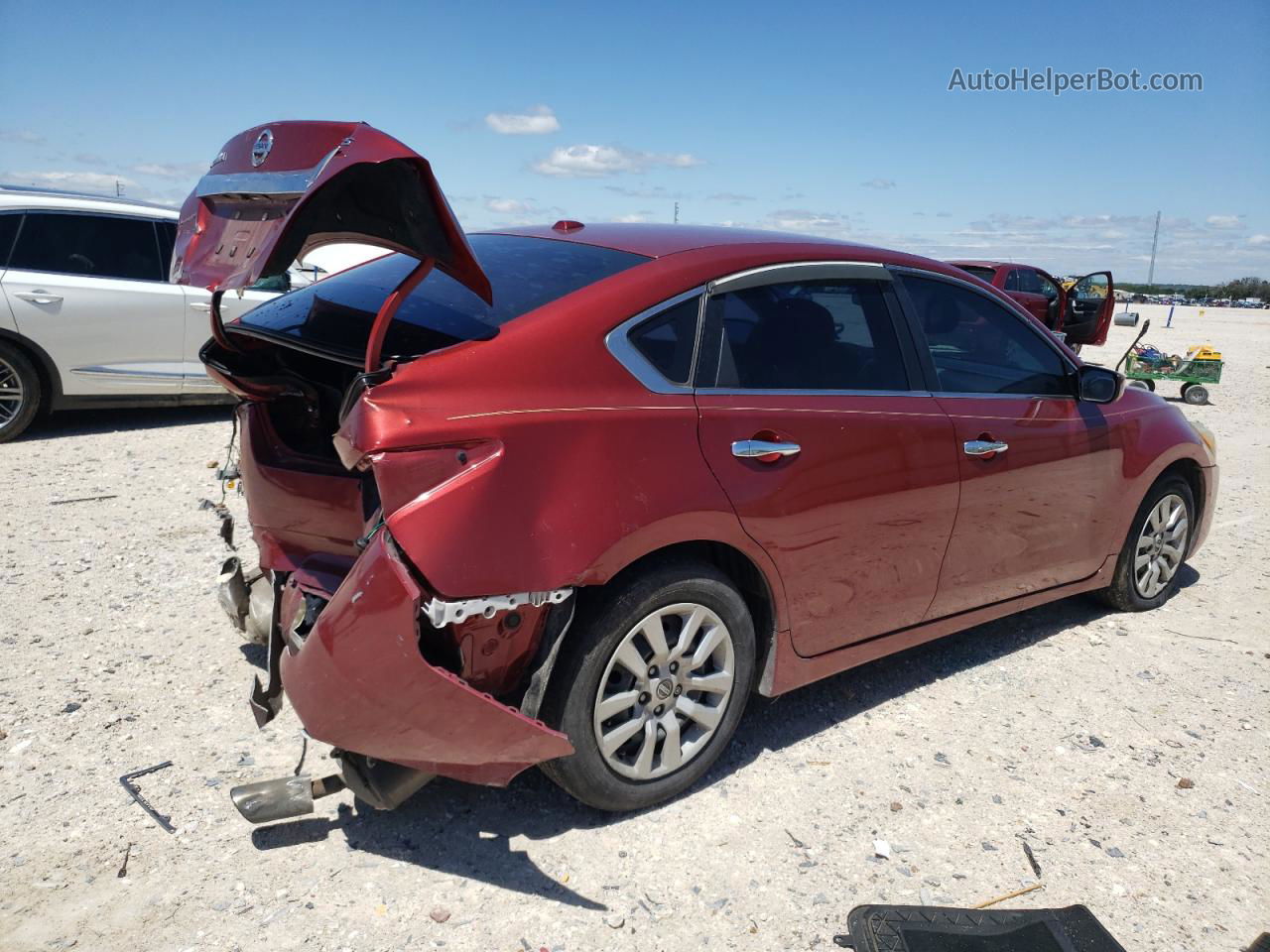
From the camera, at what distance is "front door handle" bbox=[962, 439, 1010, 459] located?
3711mm

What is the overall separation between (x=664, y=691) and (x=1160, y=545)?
3.30 m

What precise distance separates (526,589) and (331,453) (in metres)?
1.01

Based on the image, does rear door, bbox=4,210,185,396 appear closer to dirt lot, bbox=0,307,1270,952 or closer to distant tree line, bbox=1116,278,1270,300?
dirt lot, bbox=0,307,1270,952

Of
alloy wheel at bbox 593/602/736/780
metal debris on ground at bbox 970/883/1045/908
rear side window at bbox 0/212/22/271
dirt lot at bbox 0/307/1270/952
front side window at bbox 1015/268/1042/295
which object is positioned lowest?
metal debris on ground at bbox 970/883/1045/908

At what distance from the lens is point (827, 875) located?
2883 mm

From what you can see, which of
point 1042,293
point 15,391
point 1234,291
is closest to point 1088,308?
point 1042,293

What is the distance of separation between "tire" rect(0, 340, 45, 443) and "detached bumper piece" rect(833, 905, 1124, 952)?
742 centimetres

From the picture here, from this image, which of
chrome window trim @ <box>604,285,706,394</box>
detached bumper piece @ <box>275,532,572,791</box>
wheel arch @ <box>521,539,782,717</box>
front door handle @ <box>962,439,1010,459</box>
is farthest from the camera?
front door handle @ <box>962,439,1010,459</box>

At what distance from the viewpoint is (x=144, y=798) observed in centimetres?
304

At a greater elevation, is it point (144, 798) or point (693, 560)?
point (693, 560)

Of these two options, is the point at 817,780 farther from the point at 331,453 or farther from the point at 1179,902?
the point at 331,453

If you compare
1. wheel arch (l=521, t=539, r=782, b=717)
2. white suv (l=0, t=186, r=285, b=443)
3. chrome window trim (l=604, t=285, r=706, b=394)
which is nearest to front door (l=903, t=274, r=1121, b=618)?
wheel arch (l=521, t=539, r=782, b=717)

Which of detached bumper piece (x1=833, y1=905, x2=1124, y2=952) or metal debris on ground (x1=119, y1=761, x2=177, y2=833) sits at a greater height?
metal debris on ground (x1=119, y1=761, x2=177, y2=833)

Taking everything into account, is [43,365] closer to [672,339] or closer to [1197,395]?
[672,339]
